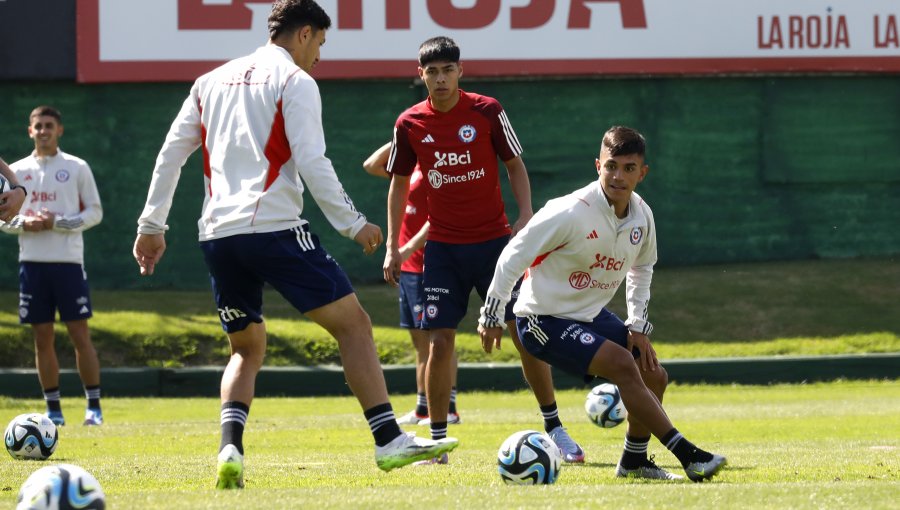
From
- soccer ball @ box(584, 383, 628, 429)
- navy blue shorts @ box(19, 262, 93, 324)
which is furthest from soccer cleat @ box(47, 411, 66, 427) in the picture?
soccer ball @ box(584, 383, 628, 429)

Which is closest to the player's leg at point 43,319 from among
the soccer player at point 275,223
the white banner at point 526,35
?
the soccer player at point 275,223

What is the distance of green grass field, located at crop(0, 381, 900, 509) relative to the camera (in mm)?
5617

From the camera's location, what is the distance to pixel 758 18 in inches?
761

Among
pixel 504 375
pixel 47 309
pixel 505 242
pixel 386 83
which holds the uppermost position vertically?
pixel 386 83

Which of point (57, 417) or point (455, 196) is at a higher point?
point (455, 196)

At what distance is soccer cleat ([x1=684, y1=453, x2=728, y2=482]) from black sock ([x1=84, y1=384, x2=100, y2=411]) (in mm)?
6510

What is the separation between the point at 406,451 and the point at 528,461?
556mm

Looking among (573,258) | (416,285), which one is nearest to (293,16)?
(573,258)

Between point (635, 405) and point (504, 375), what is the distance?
8.14m

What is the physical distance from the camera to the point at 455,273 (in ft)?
27.9

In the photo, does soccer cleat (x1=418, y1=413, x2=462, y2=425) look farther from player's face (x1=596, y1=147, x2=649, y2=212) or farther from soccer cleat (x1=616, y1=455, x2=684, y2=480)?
player's face (x1=596, y1=147, x2=649, y2=212)

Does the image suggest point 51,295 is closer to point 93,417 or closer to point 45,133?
point 93,417

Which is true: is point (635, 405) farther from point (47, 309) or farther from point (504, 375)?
point (504, 375)

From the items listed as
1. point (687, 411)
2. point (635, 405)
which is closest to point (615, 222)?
point (635, 405)
